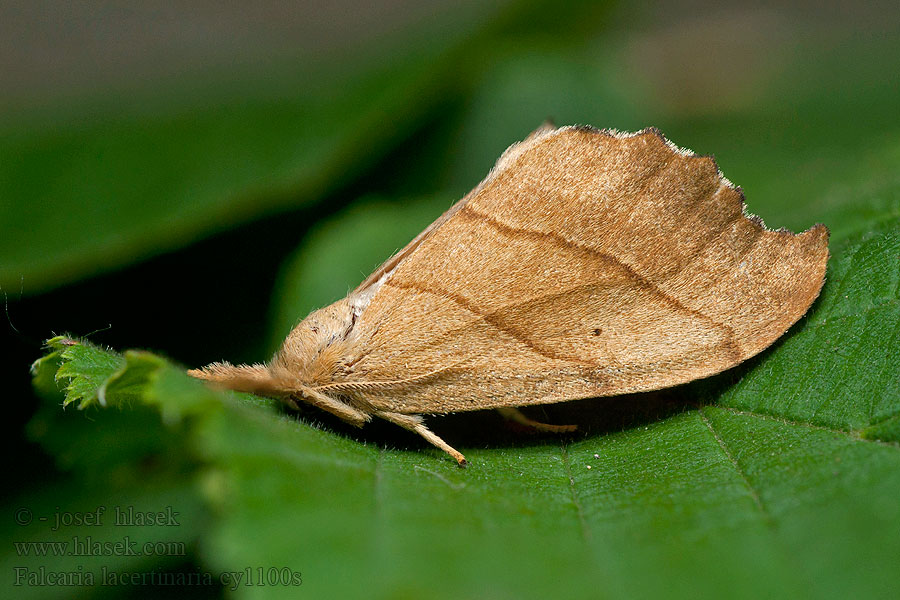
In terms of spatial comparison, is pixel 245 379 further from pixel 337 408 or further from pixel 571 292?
pixel 571 292

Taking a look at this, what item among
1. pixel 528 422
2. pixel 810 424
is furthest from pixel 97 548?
pixel 810 424

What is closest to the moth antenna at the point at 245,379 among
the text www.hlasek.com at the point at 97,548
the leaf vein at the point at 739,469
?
the text www.hlasek.com at the point at 97,548

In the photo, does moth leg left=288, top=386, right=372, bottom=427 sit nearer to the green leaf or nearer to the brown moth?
the brown moth

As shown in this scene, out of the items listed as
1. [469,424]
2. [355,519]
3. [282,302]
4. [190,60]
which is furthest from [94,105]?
[355,519]

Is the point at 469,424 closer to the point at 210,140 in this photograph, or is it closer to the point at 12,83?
the point at 210,140

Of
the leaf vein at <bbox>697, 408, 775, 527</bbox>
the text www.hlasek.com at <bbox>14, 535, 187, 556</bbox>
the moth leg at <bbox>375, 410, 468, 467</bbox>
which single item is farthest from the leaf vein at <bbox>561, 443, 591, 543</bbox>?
the text www.hlasek.com at <bbox>14, 535, 187, 556</bbox>

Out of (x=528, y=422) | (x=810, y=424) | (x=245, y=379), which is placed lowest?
(x=810, y=424)

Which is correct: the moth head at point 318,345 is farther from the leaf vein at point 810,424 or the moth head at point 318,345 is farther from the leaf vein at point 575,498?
the leaf vein at point 810,424
